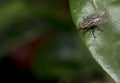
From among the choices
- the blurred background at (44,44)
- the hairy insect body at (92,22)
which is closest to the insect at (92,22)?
the hairy insect body at (92,22)

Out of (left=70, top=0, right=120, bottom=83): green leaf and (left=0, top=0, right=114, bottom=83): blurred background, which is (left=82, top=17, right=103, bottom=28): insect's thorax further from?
(left=0, top=0, right=114, bottom=83): blurred background

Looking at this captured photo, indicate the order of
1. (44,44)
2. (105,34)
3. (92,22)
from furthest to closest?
(44,44), (92,22), (105,34)

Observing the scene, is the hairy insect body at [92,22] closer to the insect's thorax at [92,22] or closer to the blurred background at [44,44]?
the insect's thorax at [92,22]

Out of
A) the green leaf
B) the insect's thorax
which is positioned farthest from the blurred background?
the green leaf

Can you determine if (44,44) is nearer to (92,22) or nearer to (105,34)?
(92,22)

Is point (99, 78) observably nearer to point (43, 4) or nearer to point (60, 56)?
point (60, 56)

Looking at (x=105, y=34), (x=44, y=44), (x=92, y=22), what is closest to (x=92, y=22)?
(x=92, y=22)
